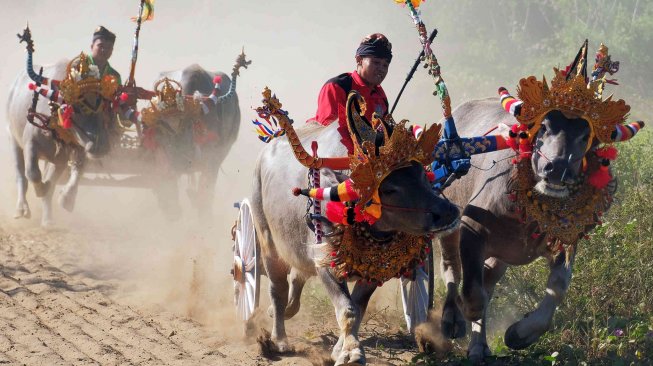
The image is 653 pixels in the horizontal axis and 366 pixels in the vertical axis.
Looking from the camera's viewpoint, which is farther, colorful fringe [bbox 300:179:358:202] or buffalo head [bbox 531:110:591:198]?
buffalo head [bbox 531:110:591:198]

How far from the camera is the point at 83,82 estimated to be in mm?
12523

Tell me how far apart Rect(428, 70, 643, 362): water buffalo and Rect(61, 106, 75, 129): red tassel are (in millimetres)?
6748

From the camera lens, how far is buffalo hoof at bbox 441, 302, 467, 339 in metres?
7.54

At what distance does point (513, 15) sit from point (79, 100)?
25114 mm

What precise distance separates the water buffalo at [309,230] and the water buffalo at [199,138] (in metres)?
6.07

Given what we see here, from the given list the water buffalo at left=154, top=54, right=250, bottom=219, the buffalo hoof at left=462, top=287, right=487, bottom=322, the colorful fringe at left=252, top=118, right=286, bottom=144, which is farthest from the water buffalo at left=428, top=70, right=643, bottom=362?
the water buffalo at left=154, top=54, right=250, bottom=219

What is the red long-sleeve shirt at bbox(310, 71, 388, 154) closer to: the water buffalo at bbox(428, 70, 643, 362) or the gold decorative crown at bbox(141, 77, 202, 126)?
the water buffalo at bbox(428, 70, 643, 362)

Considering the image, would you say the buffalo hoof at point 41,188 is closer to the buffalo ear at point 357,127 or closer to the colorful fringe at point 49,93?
the colorful fringe at point 49,93

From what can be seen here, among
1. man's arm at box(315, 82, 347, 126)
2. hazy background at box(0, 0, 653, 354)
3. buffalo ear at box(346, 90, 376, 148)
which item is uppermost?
hazy background at box(0, 0, 653, 354)

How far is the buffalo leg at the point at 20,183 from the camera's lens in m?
13.5

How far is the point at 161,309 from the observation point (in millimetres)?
9055

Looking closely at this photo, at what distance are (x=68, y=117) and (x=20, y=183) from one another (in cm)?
203

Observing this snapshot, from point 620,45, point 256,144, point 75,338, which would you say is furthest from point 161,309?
point 620,45

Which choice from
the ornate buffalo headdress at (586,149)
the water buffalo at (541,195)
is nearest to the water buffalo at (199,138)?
the water buffalo at (541,195)
